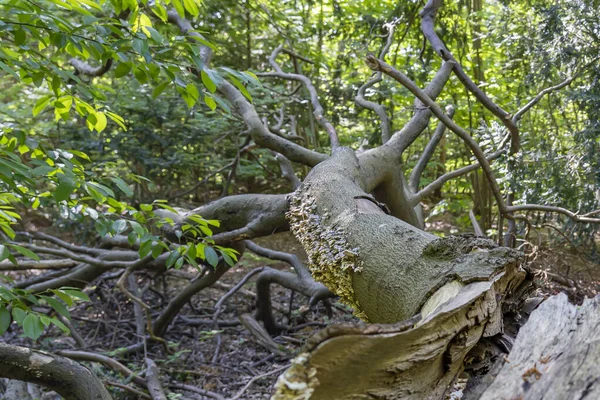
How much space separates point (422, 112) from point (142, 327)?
9.57 ft

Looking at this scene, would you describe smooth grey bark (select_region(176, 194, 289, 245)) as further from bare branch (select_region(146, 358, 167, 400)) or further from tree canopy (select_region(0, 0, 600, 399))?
bare branch (select_region(146, 358, 167, 400))

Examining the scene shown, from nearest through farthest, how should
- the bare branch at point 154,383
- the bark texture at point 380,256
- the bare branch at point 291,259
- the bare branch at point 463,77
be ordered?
the bark texture at point 380,256 < the bare branch at point 154,383 < the bare branch at point 463,77 < the bare branch at point 291,259

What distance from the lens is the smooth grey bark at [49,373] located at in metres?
2.23

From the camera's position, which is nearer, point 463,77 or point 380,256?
point 380,256

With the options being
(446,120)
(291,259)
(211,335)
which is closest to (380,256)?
(446,120)

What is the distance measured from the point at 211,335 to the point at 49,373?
2.24 m

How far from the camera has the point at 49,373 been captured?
88.5 inches

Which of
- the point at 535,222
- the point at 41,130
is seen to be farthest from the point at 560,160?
the point at 41,130

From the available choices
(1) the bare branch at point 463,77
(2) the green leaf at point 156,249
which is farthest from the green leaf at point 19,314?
(1) the bare branch at point 463,77

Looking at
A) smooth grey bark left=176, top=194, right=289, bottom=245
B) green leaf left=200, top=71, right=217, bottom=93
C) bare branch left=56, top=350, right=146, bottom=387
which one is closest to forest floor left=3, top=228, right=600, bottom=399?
bare branch left=56, top=350, right=146, bottom=387

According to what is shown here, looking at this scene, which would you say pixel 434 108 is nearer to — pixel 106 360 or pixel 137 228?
pixel 137 228

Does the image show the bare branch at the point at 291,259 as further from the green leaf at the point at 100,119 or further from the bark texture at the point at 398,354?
the bark texture at the point at 398,354

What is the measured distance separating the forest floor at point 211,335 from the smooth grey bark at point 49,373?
1.16 m

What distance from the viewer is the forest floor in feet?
11.9
